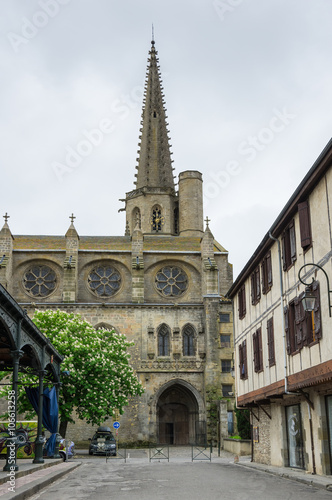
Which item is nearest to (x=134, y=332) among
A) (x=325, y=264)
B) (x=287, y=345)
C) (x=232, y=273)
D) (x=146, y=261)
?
(x=146, y=261)

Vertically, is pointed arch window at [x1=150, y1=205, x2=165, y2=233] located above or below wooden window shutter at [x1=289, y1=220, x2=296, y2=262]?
above

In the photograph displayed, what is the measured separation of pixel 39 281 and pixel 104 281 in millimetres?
5219

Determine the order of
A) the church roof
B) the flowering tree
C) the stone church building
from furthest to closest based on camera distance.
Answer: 1. the church roof
2. the stone church building
3. the flowering tree

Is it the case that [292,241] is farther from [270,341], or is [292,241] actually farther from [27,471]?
[27,471]

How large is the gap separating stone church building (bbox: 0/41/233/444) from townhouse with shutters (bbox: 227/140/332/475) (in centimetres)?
1926

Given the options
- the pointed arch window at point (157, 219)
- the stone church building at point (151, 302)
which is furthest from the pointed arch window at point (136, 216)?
the stone church building at point (151, 302)

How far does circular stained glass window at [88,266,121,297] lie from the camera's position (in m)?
48.3

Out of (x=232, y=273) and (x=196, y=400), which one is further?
(x=232, y=273)

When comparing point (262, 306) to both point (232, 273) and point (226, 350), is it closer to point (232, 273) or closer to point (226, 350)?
point (226, 350)

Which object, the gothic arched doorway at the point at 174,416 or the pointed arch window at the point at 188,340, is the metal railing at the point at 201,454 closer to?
the gothic arched doorway at the point at 174,416

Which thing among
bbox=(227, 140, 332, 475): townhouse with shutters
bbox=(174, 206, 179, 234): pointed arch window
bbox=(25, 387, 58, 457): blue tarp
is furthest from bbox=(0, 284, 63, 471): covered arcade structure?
bbox=(174, 206, 179, 234): pointed arch window

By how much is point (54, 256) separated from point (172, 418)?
15.9 metres

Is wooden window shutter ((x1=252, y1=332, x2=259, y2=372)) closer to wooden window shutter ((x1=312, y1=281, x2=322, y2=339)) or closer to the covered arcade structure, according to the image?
the covered arcade structure

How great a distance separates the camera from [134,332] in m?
45.2
